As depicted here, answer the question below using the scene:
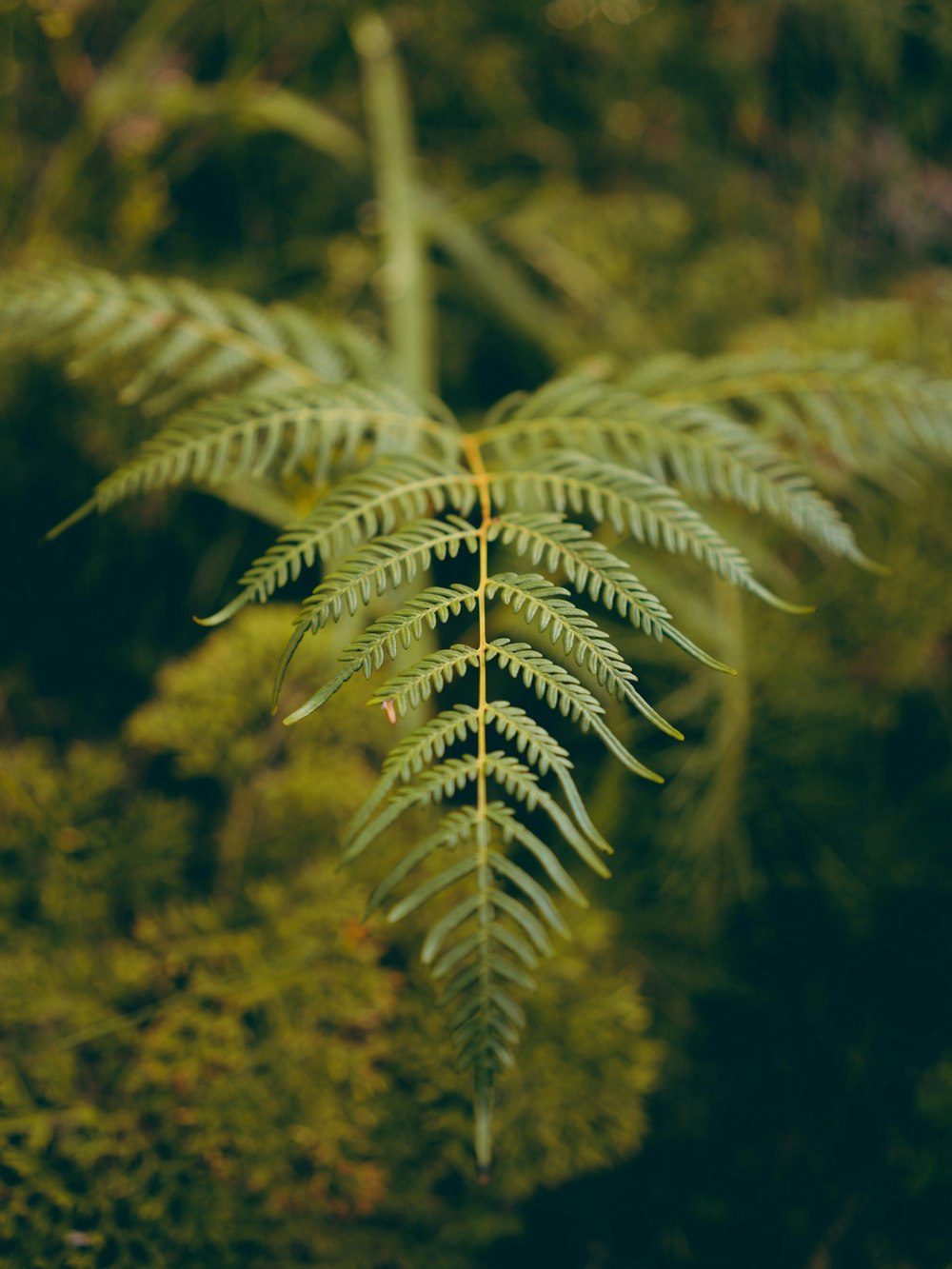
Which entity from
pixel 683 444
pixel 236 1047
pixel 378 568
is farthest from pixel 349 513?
pixel 236 1047

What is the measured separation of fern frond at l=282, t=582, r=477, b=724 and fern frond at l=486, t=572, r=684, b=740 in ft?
0.11

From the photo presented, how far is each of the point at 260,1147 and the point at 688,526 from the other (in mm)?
725

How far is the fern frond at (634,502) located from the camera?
667 millimetres

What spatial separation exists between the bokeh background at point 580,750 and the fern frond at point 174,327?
25cm

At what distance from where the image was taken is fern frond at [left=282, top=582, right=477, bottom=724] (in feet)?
1.74

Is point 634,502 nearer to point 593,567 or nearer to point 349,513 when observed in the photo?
point 593,567

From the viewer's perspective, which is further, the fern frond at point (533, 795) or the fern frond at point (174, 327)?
the fern frond at point (174, 327)

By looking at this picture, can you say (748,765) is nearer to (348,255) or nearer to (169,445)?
(169,445)

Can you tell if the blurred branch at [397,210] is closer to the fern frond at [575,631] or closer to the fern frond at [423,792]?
the fern frond at [575,631]

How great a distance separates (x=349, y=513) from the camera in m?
0.67

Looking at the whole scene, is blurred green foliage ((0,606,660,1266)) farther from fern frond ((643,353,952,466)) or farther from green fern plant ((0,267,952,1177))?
fern frond ((643,353,952,466))

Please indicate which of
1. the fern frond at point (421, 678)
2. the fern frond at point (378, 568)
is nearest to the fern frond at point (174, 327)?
the fern frond at point (378, 568)

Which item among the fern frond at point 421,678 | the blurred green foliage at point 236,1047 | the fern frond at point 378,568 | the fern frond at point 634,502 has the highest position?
the fern frond at point 634,502

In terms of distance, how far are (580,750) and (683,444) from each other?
52 cm
